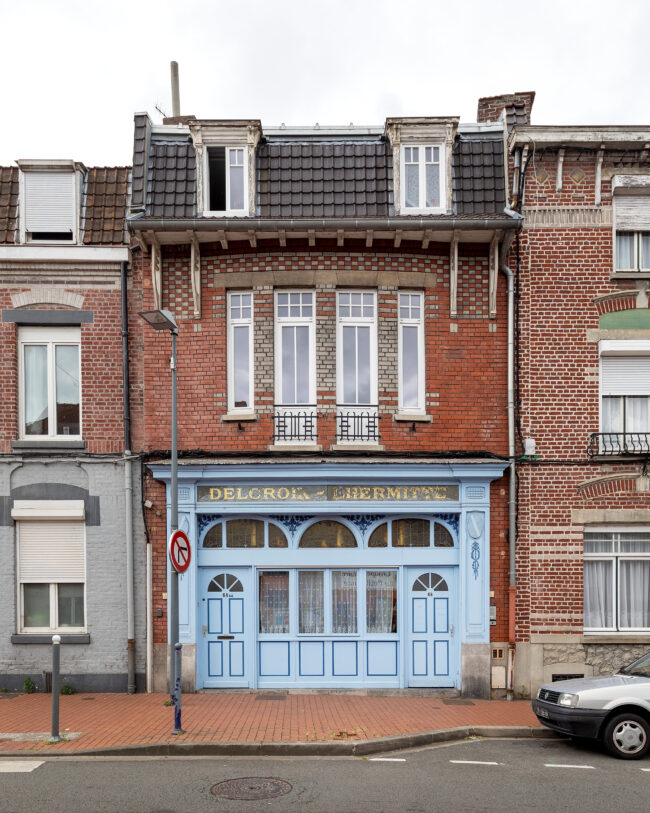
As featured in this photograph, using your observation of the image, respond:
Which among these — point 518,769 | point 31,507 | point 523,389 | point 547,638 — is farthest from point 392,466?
point 31,507

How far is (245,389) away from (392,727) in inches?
229

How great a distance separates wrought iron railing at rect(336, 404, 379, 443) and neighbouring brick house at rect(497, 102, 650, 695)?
98.6 inches

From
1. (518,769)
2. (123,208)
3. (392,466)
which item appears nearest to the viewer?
(518,769)

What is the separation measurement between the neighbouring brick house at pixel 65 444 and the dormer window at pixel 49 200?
0.02 meters

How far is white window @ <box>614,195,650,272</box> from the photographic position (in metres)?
Result: 12.9

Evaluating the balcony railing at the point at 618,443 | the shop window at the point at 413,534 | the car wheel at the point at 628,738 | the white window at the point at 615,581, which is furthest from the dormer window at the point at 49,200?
the car wheel at the point at 628,738

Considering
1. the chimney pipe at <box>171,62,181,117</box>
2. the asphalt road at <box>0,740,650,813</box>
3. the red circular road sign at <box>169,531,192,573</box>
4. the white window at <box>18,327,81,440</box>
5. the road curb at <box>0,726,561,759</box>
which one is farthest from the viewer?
the chimney pipe at <box>171,62,181,117</box>

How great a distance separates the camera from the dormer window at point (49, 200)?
1328 centimetres

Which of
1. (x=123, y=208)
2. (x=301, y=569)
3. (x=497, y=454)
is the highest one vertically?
(x=123, y=208)

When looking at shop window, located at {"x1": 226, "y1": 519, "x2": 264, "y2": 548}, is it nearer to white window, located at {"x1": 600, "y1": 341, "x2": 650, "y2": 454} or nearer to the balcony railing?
the balcony railing

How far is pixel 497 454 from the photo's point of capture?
12.6 meters

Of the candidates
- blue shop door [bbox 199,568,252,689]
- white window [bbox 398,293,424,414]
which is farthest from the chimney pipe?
blue shop door [bbox 199,568,252,689]

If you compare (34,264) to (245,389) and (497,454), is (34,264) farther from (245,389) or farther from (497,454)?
(497,454)

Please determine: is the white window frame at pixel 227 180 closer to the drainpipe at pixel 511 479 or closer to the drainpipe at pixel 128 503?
the drainpipe at pixel 128 503
